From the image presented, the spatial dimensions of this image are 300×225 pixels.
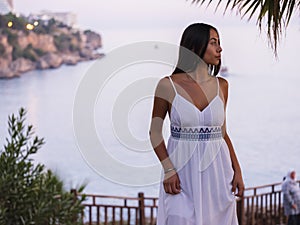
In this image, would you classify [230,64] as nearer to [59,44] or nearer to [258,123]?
[258,123]

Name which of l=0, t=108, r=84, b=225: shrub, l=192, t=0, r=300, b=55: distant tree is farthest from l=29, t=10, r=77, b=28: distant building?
l=192, t=0, r=300, b=55: distant tree

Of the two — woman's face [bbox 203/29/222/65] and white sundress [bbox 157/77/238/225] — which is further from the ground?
woman's face [bbox 203/29/222/65]

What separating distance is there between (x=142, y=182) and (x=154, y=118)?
489 mm

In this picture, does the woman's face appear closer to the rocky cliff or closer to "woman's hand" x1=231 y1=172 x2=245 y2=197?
"woman's hand" x1=231 y1=172 x2=245 y2=197

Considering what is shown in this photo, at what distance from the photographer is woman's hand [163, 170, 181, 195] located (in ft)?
6.57

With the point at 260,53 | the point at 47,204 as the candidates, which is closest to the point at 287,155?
the point at 260,53

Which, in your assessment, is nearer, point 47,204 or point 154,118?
point 154,118

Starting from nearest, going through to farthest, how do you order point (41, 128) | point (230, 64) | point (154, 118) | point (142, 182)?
point (154, 118), point (142, 182), point (230, 64), point (41, 128)

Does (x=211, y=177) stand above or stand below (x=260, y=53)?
below

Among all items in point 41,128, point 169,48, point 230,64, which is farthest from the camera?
point 41,128

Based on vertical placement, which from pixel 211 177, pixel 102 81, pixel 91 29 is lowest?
pixel 211 177

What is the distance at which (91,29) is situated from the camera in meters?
9.66

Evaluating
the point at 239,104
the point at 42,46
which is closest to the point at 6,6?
the point at 42,46

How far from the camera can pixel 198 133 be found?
78.6 inches
